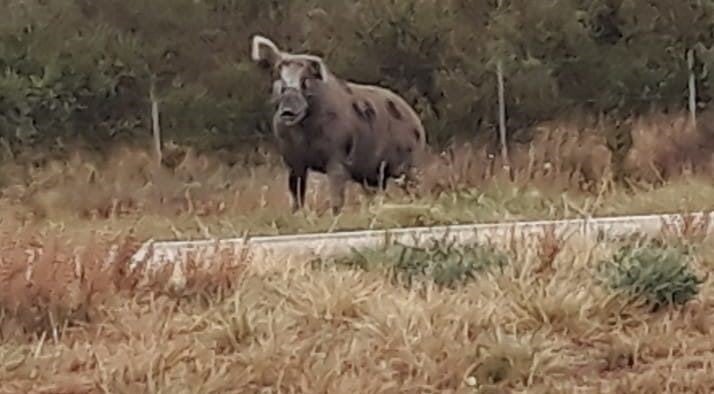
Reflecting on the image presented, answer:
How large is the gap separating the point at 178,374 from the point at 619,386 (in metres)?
1.86

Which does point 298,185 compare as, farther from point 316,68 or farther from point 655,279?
point 655,279

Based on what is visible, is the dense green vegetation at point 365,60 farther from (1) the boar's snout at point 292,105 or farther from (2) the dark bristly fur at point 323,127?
(1) the boar's snout at point 292,105

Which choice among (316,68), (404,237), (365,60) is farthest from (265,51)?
(365,60)

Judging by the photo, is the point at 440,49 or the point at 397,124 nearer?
the point at 397,124

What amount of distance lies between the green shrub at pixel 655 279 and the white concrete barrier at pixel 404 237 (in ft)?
4.42

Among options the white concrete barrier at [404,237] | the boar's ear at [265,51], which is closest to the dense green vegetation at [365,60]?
the boar's ear at [265,51]

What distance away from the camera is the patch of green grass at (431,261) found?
821 centimetres

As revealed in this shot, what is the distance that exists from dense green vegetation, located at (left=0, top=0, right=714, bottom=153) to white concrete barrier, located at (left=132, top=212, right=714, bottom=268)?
33.8 ft

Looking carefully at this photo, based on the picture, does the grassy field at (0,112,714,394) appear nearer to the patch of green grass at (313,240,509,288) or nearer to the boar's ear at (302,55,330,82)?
the patch of green grass at (313,240,509,288)

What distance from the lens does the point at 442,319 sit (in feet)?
23.2

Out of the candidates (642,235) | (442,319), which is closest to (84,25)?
(642,235)

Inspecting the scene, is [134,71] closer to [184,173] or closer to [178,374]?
[184,173]

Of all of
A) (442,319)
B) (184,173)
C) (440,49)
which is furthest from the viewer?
(440,49)

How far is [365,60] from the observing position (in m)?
21.4
